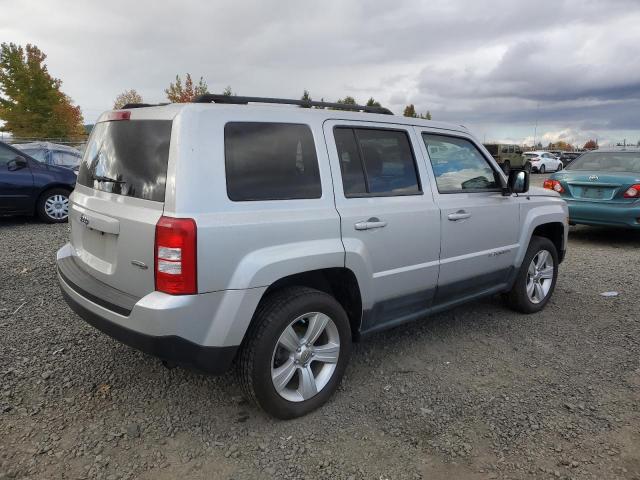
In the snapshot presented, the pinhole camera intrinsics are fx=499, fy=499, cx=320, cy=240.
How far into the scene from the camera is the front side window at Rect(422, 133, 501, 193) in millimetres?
3795

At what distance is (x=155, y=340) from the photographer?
8.32ft

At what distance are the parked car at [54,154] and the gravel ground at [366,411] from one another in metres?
8.07

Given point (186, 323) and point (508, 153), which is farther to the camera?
point (508, 153)

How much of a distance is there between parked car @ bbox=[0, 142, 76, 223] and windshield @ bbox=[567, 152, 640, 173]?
29.5 ft

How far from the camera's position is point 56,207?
8984 mm

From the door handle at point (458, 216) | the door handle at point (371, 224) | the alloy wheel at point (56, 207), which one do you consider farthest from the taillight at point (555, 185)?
the alloy wheel at point (56, 207)

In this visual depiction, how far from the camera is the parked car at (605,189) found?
25.1 feet

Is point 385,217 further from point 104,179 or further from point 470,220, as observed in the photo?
point 104,179

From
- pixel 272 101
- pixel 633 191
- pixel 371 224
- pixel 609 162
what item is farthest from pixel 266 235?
pixel 609 162

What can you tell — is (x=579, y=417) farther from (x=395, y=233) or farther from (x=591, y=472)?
(x=395, y=233)

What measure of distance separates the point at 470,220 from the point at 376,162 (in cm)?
101

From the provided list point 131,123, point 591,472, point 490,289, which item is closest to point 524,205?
point 490,289

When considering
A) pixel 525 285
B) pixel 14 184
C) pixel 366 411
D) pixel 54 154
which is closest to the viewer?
pixel 366 411

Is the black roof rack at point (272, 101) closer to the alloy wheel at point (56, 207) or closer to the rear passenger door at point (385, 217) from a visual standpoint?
the rear passenger door at point (385, 217)
